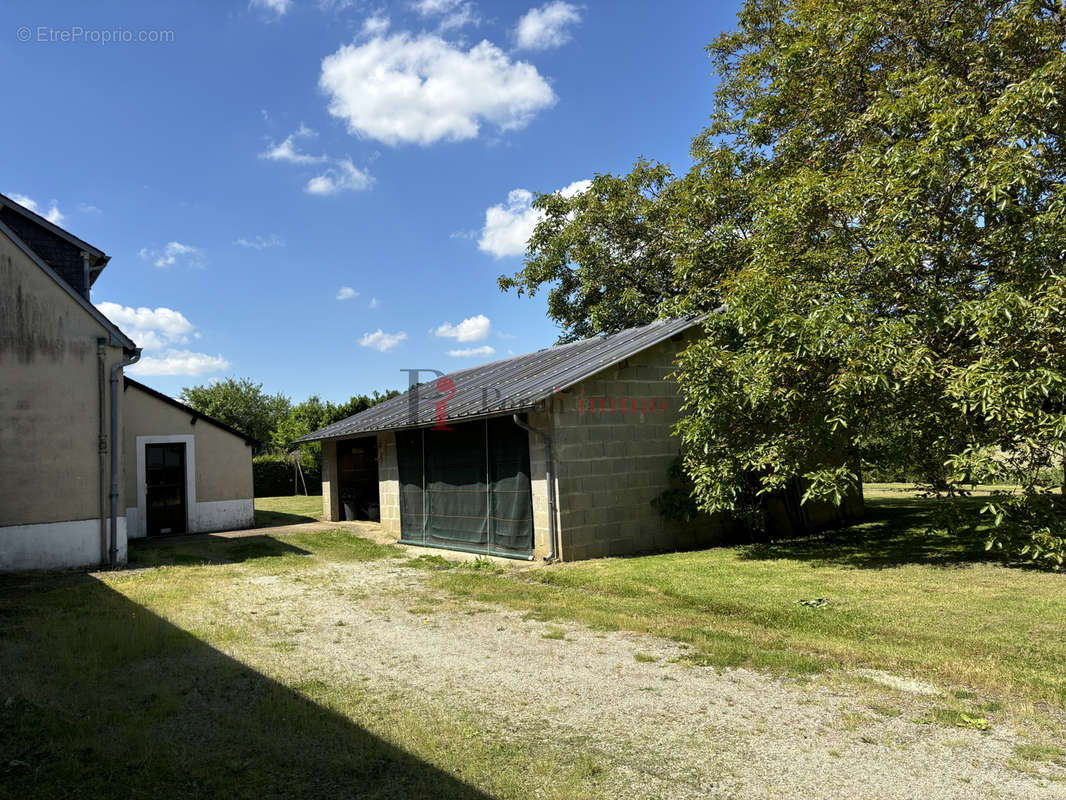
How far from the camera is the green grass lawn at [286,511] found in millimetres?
19906

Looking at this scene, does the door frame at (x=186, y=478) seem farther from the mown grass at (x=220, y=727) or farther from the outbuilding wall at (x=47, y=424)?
the mown grass at (x=220, y=727)

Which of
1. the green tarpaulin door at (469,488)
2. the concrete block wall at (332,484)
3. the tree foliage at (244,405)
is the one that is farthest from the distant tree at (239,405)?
the green tarpaulin door at (469,488)

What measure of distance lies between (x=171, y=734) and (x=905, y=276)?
10.5 meters

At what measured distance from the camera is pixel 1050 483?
8.41 m

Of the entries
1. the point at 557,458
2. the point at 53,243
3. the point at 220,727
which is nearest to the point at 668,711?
the point at 220,727

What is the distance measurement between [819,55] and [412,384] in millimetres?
13747

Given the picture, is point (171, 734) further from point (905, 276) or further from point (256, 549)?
point (905, 276)

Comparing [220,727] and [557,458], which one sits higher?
[557,458]

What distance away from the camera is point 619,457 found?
1173cm

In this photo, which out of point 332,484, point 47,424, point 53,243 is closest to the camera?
point 47,424

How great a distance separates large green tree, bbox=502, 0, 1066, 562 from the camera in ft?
26.0

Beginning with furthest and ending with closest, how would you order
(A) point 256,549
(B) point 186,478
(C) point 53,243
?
1. (B) point 186,478
2. (A) point 256,549
3. (C) point 53,243

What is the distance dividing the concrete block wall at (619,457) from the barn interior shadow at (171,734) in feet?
20.7

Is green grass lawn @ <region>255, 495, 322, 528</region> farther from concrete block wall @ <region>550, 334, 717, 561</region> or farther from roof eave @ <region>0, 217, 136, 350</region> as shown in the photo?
concrete block wall @ <region>550, 334, 717, 561</region>
